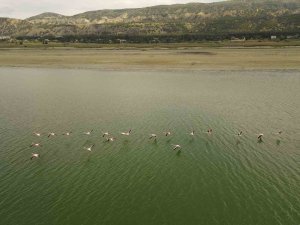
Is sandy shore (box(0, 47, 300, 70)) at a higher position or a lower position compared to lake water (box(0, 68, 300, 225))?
lower

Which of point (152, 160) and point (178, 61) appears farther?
point (178, 61)

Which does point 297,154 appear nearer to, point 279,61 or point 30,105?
point 30,105

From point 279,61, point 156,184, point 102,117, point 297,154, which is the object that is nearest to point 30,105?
point 102,117

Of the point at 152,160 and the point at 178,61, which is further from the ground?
the point at 152,160

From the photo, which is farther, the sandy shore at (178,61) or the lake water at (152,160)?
the sandy shore at (178,61)

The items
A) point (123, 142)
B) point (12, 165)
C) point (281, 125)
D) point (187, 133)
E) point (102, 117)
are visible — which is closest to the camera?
point (12, 165)

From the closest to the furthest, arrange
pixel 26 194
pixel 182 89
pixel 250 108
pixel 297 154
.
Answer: pixel 26 194 → pixel 297 154 → pixel 250 108 → pixel 182 89

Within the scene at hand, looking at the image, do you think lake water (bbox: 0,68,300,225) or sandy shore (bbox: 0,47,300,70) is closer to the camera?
lake water (bbox: 0,68,300,225)

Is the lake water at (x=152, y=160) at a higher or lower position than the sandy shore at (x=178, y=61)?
higher
